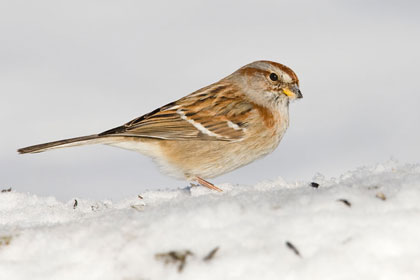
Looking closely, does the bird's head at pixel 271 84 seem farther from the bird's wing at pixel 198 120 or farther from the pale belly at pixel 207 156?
the pale belly at pixel 207 156

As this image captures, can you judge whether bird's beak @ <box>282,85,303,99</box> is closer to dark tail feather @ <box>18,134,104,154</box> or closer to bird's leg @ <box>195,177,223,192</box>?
bird's leg @ <box>195,177,223,192</box>

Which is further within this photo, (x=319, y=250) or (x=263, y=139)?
(x=263, y=139)

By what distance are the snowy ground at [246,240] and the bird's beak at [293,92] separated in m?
3.05

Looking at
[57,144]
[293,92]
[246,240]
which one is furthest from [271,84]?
[246,240]

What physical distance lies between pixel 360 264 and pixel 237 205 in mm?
1239

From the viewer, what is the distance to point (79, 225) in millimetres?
6113

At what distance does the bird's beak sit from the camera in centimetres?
920

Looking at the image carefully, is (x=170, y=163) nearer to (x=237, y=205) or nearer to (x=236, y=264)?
(x=237, y=205)

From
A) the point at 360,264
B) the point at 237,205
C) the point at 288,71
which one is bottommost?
the point at 360,264

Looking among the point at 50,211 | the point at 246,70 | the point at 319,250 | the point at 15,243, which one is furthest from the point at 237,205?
the point at 246,70

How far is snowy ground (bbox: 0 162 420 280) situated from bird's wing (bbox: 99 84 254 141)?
2.59m

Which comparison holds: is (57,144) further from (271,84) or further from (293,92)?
(293,92)

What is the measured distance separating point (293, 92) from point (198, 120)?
1.39 metres

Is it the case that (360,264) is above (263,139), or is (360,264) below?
below
